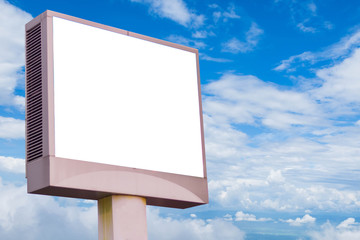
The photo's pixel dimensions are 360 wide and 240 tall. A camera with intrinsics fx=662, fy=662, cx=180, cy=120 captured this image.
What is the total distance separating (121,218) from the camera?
56.9ft

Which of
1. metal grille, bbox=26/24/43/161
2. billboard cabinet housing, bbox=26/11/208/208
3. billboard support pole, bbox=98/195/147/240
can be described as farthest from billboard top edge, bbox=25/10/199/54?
billboard support pole, bbox=98/195/147/240

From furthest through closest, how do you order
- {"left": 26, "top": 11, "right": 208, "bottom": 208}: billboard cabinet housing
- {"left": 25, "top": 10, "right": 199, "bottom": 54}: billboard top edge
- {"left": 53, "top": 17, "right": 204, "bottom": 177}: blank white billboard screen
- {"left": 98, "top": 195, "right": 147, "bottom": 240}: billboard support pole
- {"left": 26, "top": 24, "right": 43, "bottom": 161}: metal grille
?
{"left": 25, "top": 10, "right": 199, "bottom": 54}: billboard top edge → {"left": 98, "top": 195, "right": 147, "bottom": 240}: billboard support pole → {"left": 53, "top": 17, "right": 204, "bottom": 177}: blank white billboard screen → {"left": 26, "top": 24, "right": 43, "bottom": 161}: metal grille → {"left": 26, "top": 11, "right": 208, "bottom": 208}: billboard cabinet housing

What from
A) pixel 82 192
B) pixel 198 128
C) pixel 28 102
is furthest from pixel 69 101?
pixel 198 128

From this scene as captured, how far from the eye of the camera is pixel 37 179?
16.4m

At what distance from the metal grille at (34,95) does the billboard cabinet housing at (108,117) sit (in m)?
0.03

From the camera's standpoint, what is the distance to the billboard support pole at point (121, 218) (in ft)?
56.5

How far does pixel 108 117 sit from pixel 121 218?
2700mm

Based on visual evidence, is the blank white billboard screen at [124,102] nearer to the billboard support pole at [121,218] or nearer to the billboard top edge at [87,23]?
the billboard top edge at [87,23]

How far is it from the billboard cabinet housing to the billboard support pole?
0.28 metres

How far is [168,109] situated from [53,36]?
13.1 ft

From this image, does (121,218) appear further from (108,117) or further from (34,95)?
(34,95)

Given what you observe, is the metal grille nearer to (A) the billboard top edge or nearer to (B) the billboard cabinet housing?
(B) the billboard cabinet housing

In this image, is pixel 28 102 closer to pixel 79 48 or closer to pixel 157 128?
pixel 79 48

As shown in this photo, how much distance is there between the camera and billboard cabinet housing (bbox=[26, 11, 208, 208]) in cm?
1664
